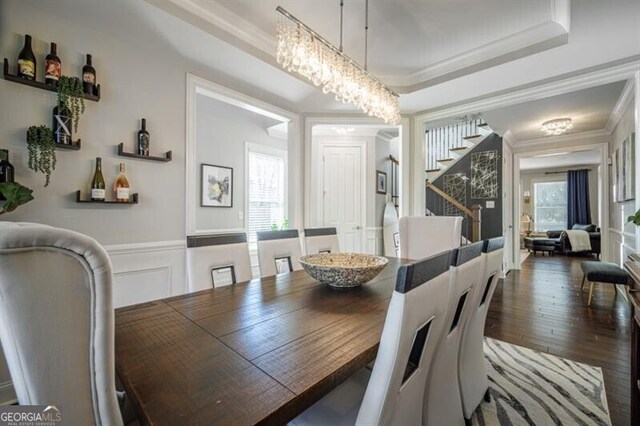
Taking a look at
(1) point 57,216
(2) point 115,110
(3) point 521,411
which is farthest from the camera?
(2) point 115,110

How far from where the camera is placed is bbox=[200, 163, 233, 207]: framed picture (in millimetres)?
4242

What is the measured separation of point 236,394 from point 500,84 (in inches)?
140

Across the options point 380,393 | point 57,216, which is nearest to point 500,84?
point 380,393

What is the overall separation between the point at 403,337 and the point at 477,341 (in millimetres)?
1239

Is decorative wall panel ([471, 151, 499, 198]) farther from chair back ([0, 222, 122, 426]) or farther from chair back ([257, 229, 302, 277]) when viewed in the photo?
chair back ([0, 222, 122, 426])

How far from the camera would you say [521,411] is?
1.69 m

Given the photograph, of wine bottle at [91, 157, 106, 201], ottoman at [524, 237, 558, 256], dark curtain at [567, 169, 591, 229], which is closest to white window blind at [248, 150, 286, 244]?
wine bottle at [91, 157, 106, 201]

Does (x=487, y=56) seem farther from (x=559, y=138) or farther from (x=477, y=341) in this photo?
(x=559, y=138)

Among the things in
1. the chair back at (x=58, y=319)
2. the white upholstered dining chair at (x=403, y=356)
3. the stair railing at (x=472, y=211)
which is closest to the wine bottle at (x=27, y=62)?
the chair back at (x=58, y=319)

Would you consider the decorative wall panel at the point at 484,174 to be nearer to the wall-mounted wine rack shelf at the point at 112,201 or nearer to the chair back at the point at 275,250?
the chair back at the point at 275,250

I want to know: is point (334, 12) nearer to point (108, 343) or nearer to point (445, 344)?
point (445, 344)

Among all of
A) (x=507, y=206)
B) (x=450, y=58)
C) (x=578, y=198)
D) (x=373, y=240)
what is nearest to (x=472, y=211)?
(x=507, y=206)

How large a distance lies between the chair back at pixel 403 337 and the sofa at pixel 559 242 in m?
8.90

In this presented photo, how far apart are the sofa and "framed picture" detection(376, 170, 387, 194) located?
5.73m
